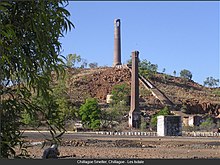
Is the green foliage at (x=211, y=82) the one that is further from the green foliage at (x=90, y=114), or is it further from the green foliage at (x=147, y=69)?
the green foliage at (x=90, y=114)

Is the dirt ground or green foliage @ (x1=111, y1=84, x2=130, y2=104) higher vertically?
green foliage @ (x1=111, y1=84, x2=130, y2=104)

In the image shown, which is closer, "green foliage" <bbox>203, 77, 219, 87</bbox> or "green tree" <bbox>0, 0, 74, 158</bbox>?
"green tree" <bbox>0, 0, 74, 158</bbox>

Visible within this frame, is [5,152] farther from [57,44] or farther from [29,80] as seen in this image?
[57,44]

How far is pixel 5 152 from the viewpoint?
21.4 ft

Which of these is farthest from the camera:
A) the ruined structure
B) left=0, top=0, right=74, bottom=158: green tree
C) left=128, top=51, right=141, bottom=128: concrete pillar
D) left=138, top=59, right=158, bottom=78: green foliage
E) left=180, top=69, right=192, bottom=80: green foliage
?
left=180, top=69, right=192, bottom=80: green foliage

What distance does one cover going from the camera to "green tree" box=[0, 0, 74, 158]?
649 centimetres

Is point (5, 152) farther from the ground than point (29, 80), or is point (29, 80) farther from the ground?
point (29, 80)

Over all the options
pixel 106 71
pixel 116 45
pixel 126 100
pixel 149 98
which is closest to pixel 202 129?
pixel 126 100

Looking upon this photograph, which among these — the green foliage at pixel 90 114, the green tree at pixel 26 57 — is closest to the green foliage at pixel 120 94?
the green foliage at pixel 90 114

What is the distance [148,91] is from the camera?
87.9 metres

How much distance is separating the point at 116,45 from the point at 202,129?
37.5 m

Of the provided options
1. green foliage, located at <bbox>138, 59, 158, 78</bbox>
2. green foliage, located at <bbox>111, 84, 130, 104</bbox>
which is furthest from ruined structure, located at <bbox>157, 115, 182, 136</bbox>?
green foliage, located at <bbox>138, 59, 158, 78</bbox>

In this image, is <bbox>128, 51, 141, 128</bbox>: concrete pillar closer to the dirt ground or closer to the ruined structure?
the ruined structure

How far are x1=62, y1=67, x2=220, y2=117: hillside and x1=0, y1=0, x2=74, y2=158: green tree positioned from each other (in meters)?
68.4
